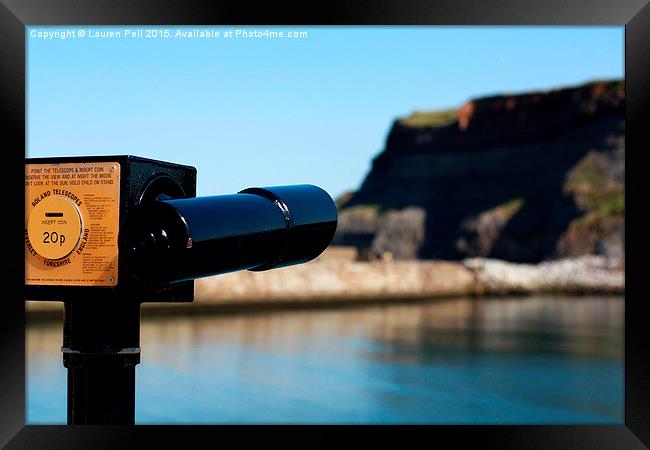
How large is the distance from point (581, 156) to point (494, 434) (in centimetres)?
6727

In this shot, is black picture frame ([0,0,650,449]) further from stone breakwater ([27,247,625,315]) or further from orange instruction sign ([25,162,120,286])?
stone breakwater ([27,247,625,315])

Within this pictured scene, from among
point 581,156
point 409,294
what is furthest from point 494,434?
point 581,156

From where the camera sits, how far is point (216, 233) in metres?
2.00

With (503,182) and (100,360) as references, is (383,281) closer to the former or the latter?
(100,360)

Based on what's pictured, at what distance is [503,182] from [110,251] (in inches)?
3032

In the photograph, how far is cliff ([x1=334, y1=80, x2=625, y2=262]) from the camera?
63781mm

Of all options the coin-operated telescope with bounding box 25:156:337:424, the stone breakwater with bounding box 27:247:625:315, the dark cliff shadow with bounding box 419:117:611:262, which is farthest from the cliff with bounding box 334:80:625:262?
the coin-operated telescope with bounding box 25:156:337:424

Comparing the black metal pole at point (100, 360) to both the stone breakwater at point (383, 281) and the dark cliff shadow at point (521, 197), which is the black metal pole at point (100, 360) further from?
the dark cliff shadow at point (521, 197)

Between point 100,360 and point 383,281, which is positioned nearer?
point 100,360

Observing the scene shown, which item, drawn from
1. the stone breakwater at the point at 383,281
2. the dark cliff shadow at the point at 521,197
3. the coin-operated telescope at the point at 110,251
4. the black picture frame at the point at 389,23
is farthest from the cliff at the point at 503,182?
the coin-operated telescope at the point at 110,251

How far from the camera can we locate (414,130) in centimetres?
9019

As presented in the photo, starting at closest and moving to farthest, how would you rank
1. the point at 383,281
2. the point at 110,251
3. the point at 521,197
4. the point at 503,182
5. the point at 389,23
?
1. the point at 110,251
2. the point at 389,23
3. the point at 383,281
4. the point at 521,197
5. the point at 503,182

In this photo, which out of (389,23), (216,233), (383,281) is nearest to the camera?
(216,233)

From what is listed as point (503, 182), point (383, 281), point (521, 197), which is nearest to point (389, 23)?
point (383, 281)
